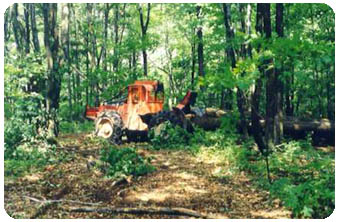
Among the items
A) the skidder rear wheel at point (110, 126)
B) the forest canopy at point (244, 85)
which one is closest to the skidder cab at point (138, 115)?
the skidder rear wheel at point (110, 126)

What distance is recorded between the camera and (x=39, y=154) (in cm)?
981

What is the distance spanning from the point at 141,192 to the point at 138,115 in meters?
6.25

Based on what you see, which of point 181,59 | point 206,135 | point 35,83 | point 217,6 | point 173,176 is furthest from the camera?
point 181,59

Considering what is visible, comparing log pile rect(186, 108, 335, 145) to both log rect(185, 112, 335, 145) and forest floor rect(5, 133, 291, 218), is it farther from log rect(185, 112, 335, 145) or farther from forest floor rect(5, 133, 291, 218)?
forest floor rect(5, 133, 291, 218)

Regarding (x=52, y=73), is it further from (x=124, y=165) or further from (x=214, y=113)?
(x=214, y=113)

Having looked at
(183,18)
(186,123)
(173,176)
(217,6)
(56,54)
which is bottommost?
(173,176)

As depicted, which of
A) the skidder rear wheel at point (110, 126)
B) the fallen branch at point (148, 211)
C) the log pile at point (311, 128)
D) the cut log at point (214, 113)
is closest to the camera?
the fallen branch at point (148, 211)

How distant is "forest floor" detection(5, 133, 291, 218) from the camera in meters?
6.33

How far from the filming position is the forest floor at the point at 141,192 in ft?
20.8

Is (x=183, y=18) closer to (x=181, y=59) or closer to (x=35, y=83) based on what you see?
(x=181, y=59)

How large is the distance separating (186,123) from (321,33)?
6655 millimetres

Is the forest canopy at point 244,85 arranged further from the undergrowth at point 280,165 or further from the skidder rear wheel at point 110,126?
the skidder rear wheel at point 110,126

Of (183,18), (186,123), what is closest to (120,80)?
(186,123)

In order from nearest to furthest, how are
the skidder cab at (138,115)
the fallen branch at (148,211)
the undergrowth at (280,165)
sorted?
1. the undergrowth at (280,165)
2. the fallen branch at (148,211)
3. the skidder cab at (138,115)
